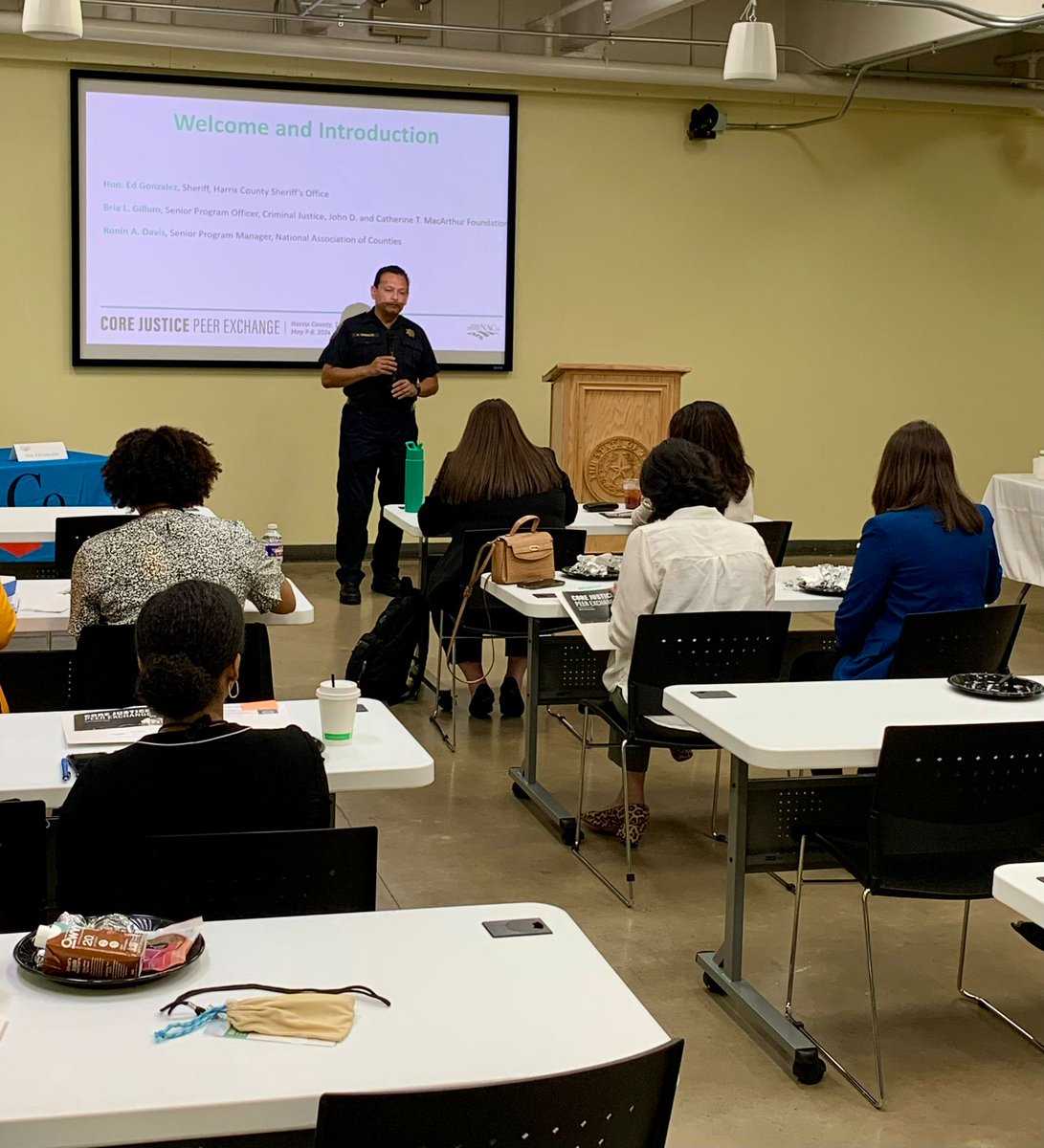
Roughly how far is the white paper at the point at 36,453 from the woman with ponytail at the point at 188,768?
500 cm

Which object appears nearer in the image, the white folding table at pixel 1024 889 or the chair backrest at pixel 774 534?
the white folding table at pixel 1024 889

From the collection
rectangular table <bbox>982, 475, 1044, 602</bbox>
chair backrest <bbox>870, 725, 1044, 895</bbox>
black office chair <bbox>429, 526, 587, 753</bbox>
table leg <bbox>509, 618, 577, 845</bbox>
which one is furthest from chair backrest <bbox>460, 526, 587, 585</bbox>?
rectangular table <bbox>982, 475, 1044, 602</bbox>

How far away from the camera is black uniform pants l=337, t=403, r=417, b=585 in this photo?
841 centimetres

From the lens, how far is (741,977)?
361 centimetres

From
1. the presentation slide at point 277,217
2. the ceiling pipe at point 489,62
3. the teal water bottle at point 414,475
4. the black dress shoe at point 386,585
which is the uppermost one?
the ceiling pipe at point 489,62

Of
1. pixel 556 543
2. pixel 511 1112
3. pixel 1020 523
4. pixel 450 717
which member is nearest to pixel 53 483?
pixel 450 717

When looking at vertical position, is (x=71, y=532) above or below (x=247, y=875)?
above

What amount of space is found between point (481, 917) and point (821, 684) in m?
1.63

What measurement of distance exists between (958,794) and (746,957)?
38.3 inches

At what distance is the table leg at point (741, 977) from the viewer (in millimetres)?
3211

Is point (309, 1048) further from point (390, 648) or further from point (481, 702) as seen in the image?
point (481, 702)

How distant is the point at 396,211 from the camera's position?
927 centimetres

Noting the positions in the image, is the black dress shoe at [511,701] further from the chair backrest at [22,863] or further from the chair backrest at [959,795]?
the chair backrest at [22,863]

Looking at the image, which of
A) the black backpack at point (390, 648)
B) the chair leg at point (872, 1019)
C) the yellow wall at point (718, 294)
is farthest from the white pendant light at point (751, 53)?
the yellow wall at point (718, 294)
